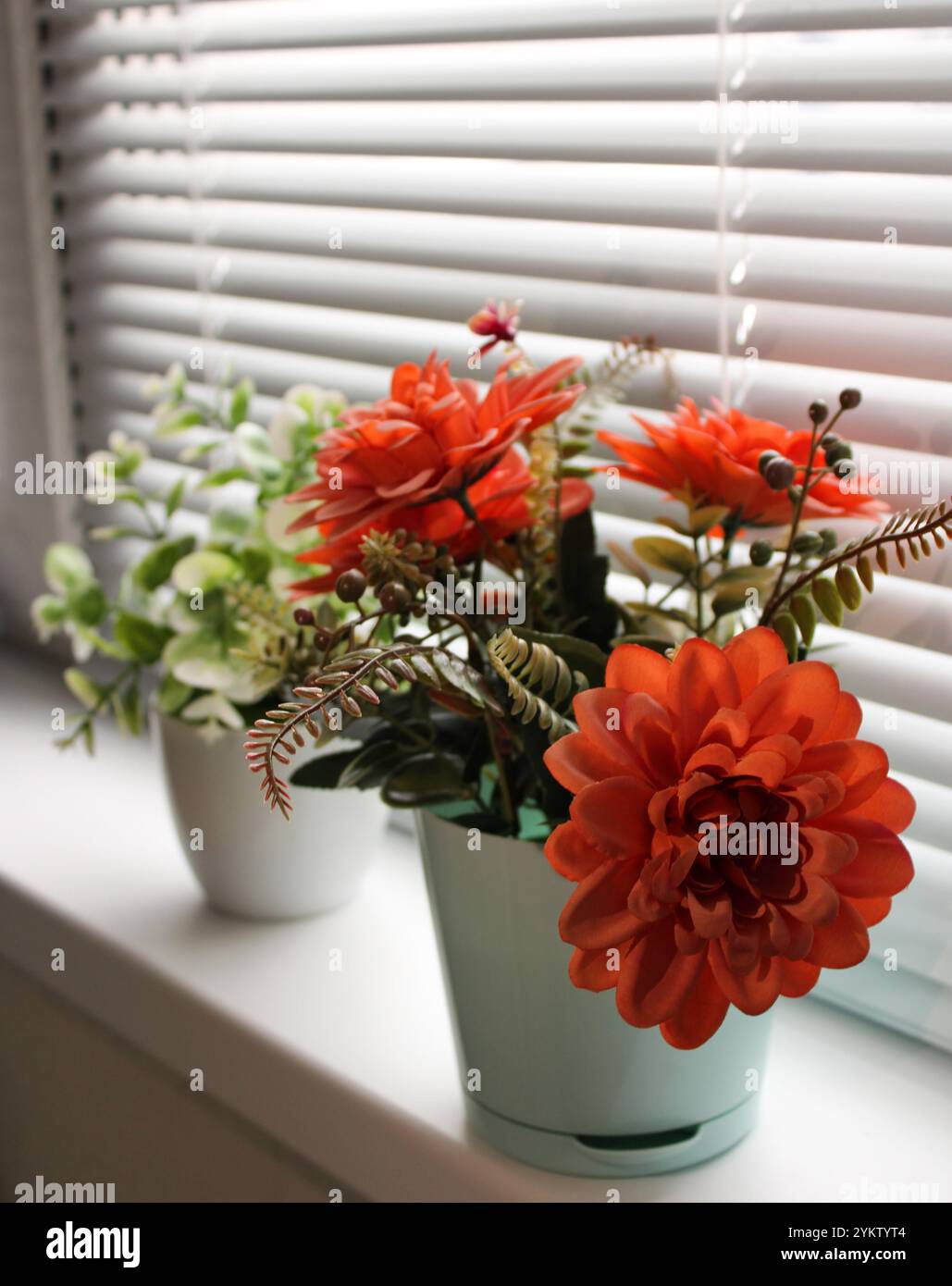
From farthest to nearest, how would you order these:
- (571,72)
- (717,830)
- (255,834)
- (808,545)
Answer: (255,834) < (571,72) < (808,545) < (717,830)

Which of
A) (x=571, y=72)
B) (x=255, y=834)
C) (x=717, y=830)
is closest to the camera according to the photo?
(x=717, y=830)

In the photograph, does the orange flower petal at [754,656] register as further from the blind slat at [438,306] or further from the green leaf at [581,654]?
the blind slat at [438,306]

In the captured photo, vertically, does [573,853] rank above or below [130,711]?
above

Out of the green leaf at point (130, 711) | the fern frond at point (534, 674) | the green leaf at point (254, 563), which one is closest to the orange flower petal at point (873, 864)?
the fern frond at point (534, 674)

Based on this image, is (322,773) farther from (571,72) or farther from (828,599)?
(571,72)

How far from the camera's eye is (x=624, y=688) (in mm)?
417

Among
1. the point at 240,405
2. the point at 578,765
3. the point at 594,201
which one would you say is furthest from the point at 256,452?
the point at 578,765

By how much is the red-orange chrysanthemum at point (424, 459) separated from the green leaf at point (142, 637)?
343 mm

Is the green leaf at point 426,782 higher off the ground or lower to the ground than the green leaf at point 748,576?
lower

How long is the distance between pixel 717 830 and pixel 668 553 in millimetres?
207

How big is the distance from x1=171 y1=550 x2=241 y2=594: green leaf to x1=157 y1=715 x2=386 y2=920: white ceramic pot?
10 cm

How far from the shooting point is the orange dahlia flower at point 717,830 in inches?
15.4

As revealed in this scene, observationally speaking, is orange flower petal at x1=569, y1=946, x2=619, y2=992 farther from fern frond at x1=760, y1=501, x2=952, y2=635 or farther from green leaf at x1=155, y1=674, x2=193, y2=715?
green leaf at x1=155, y1=674, x2=193, y2=715

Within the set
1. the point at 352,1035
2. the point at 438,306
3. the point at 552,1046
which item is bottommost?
the point at 352,1035
